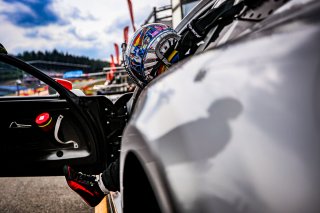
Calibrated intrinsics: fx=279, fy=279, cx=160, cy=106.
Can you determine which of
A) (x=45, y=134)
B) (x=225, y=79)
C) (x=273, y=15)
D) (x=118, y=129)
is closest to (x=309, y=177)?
(x=225, y=79)

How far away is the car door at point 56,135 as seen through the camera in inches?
107

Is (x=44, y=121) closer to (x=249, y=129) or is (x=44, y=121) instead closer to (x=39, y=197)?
(x=39, y=197)

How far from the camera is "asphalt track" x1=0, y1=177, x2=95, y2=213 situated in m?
2.85

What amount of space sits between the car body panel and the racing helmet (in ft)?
2.66

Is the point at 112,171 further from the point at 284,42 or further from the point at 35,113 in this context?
the point at 284,42

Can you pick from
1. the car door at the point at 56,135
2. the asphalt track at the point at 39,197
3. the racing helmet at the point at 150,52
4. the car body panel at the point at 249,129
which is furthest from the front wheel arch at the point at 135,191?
the asphalt track at the point at 39,197

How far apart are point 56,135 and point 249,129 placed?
8.10ft

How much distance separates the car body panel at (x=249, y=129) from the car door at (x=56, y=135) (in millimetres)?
1999

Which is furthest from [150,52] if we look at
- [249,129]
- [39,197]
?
[39,197]

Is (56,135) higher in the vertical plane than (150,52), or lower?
lower

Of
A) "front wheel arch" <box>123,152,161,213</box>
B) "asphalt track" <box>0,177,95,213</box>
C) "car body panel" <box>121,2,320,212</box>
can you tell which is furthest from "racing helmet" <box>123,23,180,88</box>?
"asphalt track" <box>0,177,95,213</box>

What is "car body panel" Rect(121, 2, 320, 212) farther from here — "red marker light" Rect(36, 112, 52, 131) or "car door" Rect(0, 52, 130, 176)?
"red marker light" Rect(36, 112, 52, 131)

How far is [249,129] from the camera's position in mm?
610

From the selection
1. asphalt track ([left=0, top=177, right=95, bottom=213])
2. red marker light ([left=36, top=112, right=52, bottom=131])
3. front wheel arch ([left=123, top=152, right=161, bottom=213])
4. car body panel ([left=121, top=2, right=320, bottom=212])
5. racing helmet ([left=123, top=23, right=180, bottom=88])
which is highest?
racing helmet ([left=123, top=23, right=180, bottom=88])
